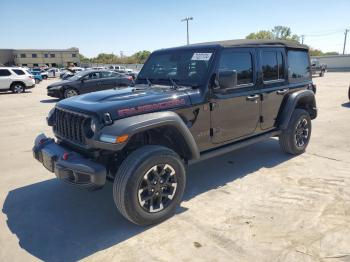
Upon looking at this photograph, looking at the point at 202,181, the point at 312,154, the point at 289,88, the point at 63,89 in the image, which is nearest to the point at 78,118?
the point at 202,181

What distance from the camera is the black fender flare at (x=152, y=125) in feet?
9.74

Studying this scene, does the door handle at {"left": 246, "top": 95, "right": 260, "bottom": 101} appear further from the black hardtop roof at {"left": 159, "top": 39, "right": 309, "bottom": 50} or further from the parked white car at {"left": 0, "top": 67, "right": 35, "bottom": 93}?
the parked white car at {"left": 0, "top": 67, "right": 35, "bottom": 93}

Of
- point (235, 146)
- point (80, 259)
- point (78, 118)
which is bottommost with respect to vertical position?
point (80, 259)

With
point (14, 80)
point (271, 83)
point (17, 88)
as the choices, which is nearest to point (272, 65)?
point (271, 83)

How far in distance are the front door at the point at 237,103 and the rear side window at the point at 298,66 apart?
3.71 feet

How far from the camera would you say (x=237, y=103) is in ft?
13.7

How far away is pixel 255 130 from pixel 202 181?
3.74 ft

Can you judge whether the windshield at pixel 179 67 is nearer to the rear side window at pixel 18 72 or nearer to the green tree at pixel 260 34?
Answer: the rear side window at pixel 18 72

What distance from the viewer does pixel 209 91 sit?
380 cm

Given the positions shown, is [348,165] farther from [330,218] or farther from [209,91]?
[209,91]

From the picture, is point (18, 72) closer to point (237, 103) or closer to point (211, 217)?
point (237, 103)

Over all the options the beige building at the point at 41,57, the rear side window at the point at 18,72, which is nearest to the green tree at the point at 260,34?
the beige building at the point at 41,57

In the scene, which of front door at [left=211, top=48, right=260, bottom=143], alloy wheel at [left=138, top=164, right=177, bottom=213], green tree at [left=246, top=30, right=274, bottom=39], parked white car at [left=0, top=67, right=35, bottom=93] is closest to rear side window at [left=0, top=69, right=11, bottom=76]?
parked white car at [left=0, top=67, right=35, bottom=93]

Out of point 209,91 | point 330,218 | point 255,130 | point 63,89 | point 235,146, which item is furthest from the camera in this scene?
point 63,89
